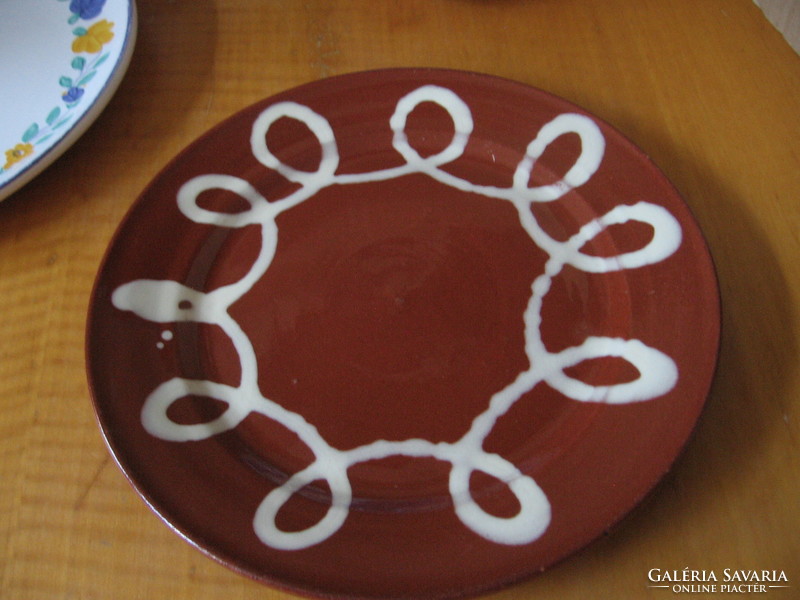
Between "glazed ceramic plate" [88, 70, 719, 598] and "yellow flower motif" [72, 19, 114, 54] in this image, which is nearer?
"glazed ceramic plate" [88, 70, 719, 598]

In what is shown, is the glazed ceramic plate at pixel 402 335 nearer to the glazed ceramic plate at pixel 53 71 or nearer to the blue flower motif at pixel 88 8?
the glazed ceramic plate at pixel 53 71

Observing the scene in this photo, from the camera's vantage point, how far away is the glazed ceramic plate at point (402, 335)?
1.20ft

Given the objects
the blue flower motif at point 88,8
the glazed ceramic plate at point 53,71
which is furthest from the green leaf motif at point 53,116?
the blue flower motif at point 88,8

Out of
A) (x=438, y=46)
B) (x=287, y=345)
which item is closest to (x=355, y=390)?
(x=287, y=345)

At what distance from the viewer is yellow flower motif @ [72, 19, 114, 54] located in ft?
1.90

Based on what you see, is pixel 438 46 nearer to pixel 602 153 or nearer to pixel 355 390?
pixel 602 153

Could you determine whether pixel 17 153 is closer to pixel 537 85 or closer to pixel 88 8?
pixel 88 8

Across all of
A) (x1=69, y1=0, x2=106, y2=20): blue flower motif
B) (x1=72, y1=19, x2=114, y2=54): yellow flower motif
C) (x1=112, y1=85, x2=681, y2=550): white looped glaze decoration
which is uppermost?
(x1=69, y1=0, x2=106, y2=20): blue flower motif

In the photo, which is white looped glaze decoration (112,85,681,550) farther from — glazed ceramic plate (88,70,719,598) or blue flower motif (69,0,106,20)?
blue flower motif (69,0,106,20)

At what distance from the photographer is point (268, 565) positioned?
0.35m

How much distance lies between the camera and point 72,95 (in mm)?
559

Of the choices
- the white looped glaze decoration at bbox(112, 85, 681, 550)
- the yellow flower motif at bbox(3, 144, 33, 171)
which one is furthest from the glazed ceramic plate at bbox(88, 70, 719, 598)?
the yellow flower motif at bbox(3, 144, 33, 171)

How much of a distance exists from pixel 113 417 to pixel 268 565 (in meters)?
0.13

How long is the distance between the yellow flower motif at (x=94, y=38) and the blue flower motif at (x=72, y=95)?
0.04m
